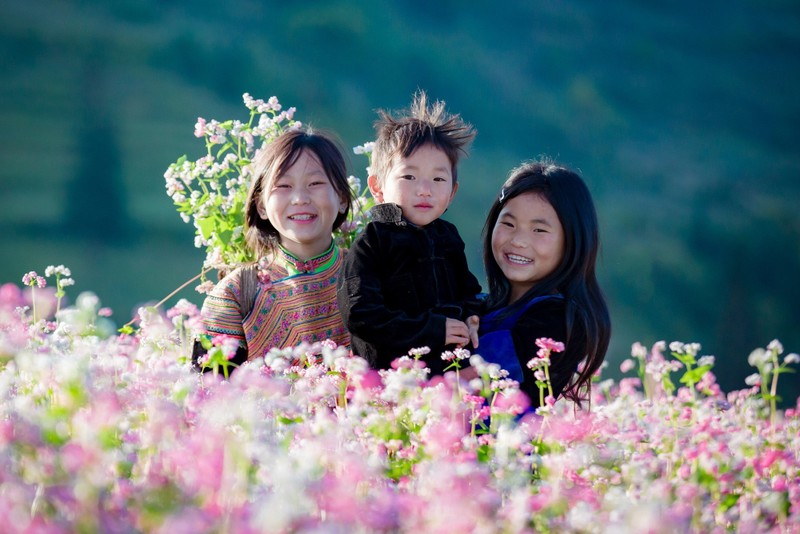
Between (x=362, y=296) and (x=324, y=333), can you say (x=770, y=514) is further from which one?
(x=324, y=333)

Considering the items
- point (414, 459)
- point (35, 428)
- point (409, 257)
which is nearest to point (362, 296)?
point (409, 257)

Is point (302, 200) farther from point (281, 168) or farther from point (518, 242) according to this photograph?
point (518, 242)

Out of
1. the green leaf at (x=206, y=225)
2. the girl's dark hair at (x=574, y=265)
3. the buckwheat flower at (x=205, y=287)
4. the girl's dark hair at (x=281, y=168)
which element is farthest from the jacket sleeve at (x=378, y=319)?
the green leaf at (x=206, y=225)

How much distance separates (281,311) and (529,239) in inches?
44.5

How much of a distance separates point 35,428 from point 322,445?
0.62m

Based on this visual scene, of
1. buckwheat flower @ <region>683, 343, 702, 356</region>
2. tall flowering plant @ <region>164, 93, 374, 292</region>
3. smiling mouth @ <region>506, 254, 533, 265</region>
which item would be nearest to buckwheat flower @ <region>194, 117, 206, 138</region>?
tall flowering plant @ <region>164, 93, 374, 292</region>

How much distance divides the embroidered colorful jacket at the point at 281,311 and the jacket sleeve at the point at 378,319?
0.57 m

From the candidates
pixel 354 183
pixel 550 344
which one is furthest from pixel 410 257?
pixel 354 183

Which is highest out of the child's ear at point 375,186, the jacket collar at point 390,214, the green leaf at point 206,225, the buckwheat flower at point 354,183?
the buckwheat flower at point 354,183

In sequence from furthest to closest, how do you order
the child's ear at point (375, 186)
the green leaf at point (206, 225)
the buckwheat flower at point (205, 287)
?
the green leaf at point (206, 225), the buckwheat flower at point (205, 287), the child's ear at point (375, 186)

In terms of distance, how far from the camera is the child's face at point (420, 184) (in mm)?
3666

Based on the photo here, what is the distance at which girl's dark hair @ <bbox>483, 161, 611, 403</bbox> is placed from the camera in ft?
12.2

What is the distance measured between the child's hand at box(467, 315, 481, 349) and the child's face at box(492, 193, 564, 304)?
11.5 inches

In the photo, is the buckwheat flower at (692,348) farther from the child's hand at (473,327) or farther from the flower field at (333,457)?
the child's hand at (473,327)
